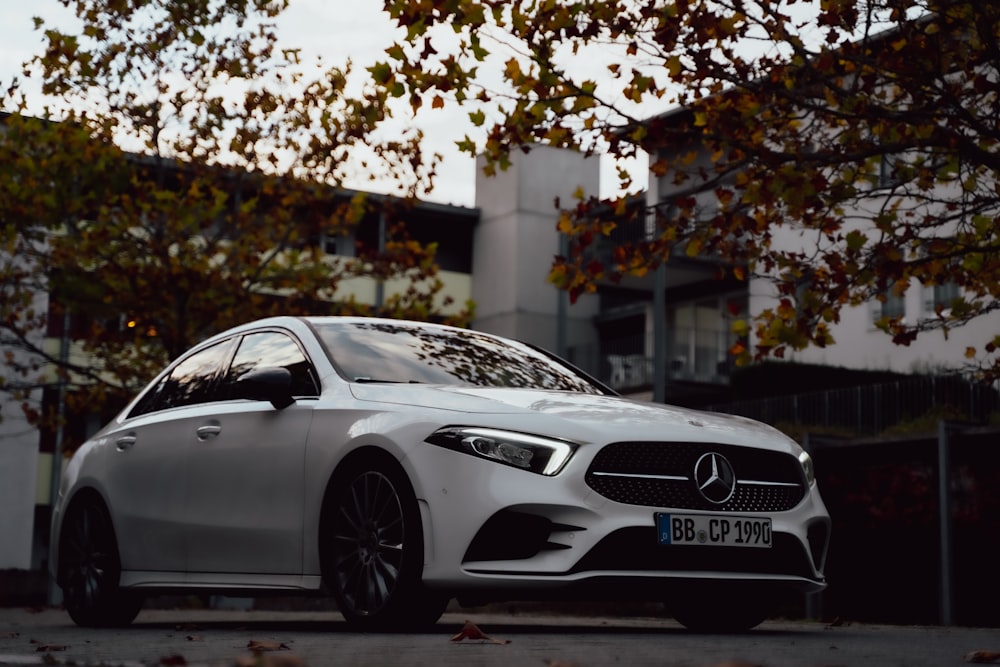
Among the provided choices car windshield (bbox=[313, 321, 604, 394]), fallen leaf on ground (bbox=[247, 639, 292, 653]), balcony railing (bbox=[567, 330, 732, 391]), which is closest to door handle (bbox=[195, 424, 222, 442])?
car windshield (bbox=[313, 321, 604, 394])

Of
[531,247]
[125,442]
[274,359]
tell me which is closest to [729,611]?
[274,359]

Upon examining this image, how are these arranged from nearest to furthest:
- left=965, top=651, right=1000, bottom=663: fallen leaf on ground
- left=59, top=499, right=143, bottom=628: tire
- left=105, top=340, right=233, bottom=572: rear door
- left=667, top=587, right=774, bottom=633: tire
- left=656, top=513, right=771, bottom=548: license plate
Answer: left=965, top=651, right=1000, bottom=663: fallen leaf on ground < left=656, top=513, right=771, bottom=548: license plate < left=667, top=587, right=774, bottom=633: tire < left=105, top=340, right=233, bottom=572: rear door < left=59, top=499, right=143, bottom=628: tire

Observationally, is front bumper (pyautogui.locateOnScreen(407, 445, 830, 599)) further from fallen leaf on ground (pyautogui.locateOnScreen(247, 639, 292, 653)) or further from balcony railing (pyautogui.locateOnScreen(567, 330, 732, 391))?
balcony railing (pyautogui.locateOnScreen(567, 330, 732, 391))

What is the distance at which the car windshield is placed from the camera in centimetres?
802

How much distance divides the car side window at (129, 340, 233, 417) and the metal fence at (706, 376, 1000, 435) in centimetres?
1385

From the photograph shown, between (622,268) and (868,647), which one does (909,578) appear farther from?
(868,647)

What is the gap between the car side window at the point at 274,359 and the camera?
8141 millimetres

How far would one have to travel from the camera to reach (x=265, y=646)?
633 cm

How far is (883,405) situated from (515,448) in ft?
57.9

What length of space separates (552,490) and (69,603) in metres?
3.95

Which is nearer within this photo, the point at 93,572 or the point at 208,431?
the point at 208,431

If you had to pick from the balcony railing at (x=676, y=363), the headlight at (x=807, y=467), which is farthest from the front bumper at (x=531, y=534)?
the balcony railing at (x=676, y=363)

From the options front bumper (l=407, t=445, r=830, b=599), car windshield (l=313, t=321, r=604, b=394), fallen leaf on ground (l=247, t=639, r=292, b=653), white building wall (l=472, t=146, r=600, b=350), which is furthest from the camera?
white building wall (l=472, t=146, r=600, b=350)

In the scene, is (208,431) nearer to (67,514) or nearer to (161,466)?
(161,466)
